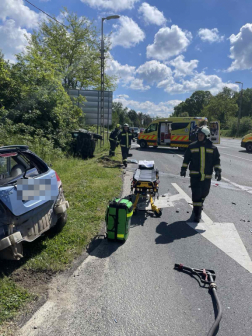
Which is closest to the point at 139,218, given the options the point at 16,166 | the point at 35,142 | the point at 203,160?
the point at 203,160

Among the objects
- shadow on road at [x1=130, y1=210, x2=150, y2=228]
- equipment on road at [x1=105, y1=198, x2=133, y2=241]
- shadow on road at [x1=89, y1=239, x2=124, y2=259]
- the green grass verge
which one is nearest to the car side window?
shadow on road at [x1=130, y1=210, x2=150, y2=228]

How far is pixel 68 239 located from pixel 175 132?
15842mm

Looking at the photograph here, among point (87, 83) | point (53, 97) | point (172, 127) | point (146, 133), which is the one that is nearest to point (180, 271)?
point (53, 97)

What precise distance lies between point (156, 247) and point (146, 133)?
16.9m

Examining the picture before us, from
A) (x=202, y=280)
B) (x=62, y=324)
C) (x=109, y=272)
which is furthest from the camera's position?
(x=109, y=272)

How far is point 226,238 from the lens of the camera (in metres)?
4.12

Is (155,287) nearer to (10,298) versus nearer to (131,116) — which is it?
(10,298)

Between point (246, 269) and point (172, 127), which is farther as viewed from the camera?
point (172, 127)

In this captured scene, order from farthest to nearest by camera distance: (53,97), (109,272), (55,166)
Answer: (53,97), (55,166), (109,272)

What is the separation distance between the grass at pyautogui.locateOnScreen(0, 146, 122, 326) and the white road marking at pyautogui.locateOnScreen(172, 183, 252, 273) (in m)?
1.94

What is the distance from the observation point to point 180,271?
10.4ft

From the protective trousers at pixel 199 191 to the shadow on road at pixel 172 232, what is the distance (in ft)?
1.35

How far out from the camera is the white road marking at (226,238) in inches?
137

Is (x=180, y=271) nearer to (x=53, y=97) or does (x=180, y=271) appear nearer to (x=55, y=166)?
(x=55, y=166)
